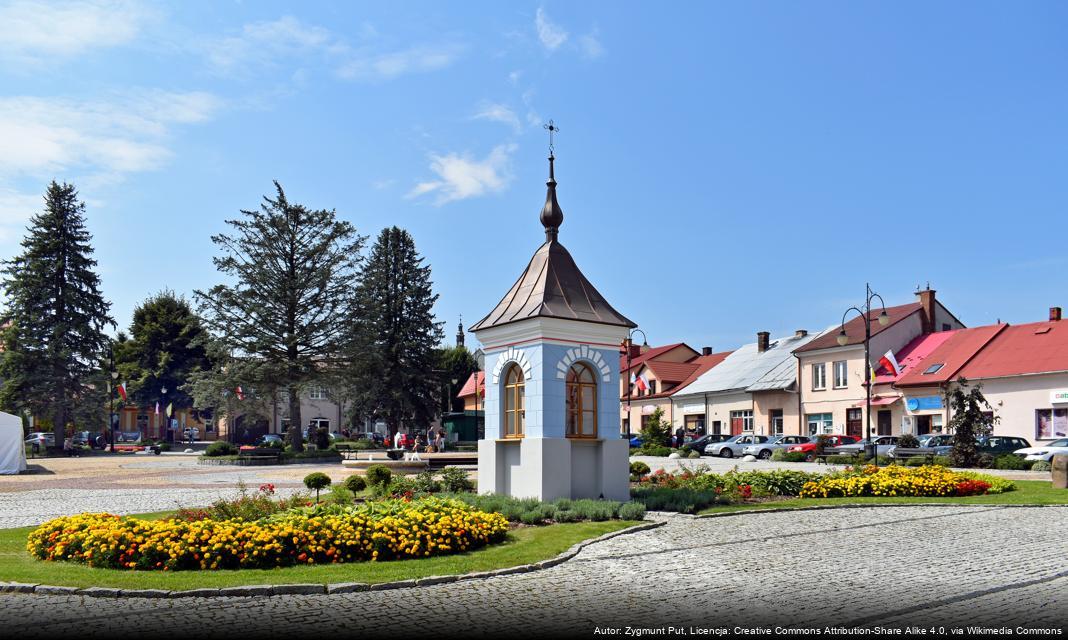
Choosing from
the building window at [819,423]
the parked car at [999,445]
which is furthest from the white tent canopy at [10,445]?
the building window at [819,423]

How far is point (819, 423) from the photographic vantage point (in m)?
55.4

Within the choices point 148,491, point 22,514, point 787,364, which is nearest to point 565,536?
point 22,514

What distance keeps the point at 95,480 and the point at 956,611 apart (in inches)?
1115

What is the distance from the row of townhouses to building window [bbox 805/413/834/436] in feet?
0.20

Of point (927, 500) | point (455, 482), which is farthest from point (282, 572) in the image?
point (927, 500)

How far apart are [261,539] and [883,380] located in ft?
153

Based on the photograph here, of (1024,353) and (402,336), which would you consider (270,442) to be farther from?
(1024,353)

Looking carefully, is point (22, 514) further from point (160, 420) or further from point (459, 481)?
point (160, 420)

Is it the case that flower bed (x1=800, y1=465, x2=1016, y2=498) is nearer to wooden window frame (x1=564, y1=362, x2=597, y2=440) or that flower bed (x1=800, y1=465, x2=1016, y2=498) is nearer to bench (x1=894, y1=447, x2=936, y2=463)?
wooden window frame (x1=564, y1=362, x2=597, y2=440)

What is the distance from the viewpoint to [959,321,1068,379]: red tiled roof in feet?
143

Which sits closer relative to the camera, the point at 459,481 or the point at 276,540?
the point at 276,540

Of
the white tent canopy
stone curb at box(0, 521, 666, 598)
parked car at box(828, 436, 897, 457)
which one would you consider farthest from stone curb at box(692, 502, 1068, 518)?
the white tent canopy

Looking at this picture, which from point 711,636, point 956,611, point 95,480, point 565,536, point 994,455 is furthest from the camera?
point 994,455

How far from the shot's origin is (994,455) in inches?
1337
